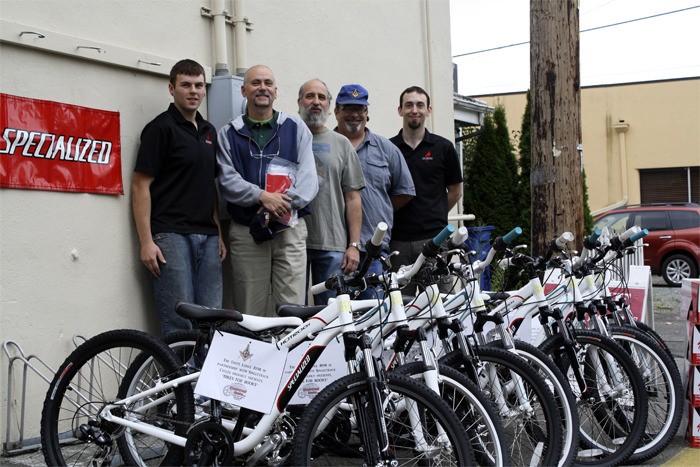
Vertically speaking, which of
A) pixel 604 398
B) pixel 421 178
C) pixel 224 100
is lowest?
pixel 604 398

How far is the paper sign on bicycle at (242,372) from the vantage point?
3.91 meters

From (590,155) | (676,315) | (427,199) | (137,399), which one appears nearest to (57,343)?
(137,399)

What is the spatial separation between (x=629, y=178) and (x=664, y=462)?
83.7 ft

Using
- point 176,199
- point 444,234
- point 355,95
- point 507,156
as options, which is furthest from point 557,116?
point 507,156

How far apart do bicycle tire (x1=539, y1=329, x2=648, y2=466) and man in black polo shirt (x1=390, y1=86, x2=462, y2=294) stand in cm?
192

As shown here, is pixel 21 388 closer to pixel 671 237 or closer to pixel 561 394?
pixel 561 394

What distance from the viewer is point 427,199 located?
6.73 m

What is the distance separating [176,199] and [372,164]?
1.66m

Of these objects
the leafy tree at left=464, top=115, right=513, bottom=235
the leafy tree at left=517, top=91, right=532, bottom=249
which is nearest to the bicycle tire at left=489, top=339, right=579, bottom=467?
the leafy tree at left=517, top=91, right=532, bottom=249

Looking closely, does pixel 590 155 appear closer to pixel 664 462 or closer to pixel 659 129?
pixel 659 129

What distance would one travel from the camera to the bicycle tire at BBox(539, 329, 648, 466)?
15.7ft

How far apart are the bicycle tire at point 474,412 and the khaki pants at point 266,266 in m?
1.84

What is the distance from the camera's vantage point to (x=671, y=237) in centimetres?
1759

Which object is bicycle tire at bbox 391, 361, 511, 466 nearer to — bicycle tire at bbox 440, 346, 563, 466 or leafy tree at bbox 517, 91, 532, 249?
bicycle tire at bbox 440, 346, 563, 466
